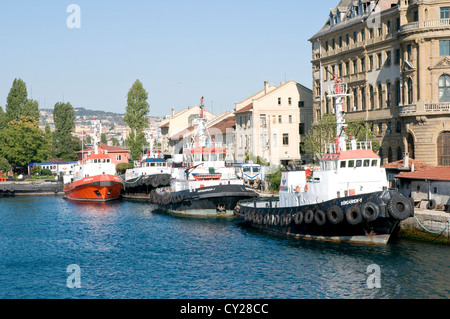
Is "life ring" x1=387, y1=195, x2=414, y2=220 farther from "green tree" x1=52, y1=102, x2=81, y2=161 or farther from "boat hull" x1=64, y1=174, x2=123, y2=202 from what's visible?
"green tree" x1=52, y1=102, x2=81, y2=161

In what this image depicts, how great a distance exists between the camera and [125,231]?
44.2m

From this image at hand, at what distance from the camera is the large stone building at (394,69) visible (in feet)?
183

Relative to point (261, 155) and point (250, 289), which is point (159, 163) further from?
point (250, 289)

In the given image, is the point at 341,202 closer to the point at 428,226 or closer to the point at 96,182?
the point at 428,226

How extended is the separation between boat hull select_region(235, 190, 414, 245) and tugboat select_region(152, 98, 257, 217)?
10.2 metres

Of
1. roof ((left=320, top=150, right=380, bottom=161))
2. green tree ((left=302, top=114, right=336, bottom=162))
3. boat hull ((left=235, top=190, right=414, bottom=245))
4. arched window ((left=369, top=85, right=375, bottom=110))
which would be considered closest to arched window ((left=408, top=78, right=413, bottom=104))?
arched window ((left=369, top=85, right=375, bottom=110))

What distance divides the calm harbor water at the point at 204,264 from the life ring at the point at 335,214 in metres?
1.65

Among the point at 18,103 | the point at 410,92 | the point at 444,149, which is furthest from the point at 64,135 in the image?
the point at 444,149

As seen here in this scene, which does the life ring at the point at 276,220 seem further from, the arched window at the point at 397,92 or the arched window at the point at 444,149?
the arched window at the point at 397,92

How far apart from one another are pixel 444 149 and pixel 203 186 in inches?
926

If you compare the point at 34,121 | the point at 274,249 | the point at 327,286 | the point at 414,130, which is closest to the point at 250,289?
the point at 327,286

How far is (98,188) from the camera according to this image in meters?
68.8
